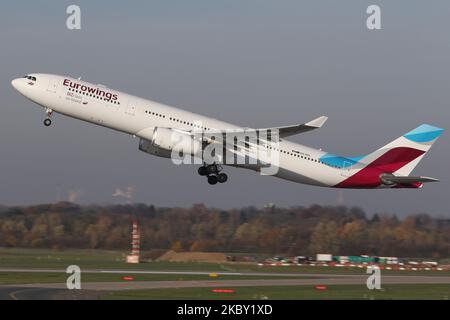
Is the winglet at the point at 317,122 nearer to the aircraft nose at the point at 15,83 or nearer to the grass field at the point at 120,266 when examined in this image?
the grass field at the point at 120,266

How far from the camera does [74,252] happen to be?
77250 mm

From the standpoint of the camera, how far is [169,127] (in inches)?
2015

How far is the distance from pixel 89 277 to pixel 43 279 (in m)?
2.91

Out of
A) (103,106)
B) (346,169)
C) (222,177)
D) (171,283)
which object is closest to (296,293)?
(171,283)

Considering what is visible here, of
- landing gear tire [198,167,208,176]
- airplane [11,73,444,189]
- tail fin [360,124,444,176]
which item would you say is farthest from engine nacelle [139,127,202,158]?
tail fin [360,124,444,176]

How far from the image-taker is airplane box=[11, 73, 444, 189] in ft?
166

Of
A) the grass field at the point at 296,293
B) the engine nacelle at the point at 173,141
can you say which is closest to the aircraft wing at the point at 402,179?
the grass field at the point at 296,293

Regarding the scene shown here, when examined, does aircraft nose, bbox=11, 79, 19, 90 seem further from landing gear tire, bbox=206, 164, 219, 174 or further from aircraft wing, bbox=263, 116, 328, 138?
aircraft wing, bbox=263, 116, 328, 138

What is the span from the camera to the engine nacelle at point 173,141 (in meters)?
50.2

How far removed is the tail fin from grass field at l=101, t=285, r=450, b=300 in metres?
12.0

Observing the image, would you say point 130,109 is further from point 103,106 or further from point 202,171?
point 202,171

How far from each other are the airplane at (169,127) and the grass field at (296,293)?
32.2 feet
